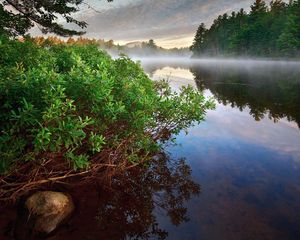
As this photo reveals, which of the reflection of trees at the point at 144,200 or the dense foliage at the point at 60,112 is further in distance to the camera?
the reflection of trees at the point at 144,200

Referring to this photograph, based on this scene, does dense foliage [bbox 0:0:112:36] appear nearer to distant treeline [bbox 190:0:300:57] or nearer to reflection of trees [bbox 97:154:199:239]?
reflection of trees [bbox 97:154:199:239]

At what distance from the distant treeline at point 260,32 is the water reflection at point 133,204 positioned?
218 feet

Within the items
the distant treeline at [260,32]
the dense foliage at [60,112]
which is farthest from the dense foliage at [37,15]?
the distant treeline at [260,32]

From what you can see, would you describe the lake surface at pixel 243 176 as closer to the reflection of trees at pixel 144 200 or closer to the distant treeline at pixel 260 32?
the reflection of trees at pixel 144 200

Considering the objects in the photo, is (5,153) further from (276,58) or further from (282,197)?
(276,58)

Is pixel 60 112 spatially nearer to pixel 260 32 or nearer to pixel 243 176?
pixel 243 176

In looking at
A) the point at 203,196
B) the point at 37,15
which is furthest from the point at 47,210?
the point at 37,15

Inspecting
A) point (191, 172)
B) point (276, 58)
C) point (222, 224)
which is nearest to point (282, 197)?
point (222, 224)

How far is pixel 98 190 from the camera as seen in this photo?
8219 millimetres

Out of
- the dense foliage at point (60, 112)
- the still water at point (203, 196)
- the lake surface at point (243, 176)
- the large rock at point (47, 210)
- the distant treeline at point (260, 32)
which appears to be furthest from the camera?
the distant treeline at point (260, 32)

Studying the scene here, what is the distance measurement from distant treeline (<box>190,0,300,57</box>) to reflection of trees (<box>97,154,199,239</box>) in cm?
6607

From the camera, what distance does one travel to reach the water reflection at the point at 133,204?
259 inches

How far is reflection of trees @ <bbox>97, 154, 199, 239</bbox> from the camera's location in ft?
22.1

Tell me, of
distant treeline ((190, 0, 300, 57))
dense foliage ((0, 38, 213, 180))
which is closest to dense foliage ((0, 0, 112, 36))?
dense foliage ((0, 38, 213, 180))
